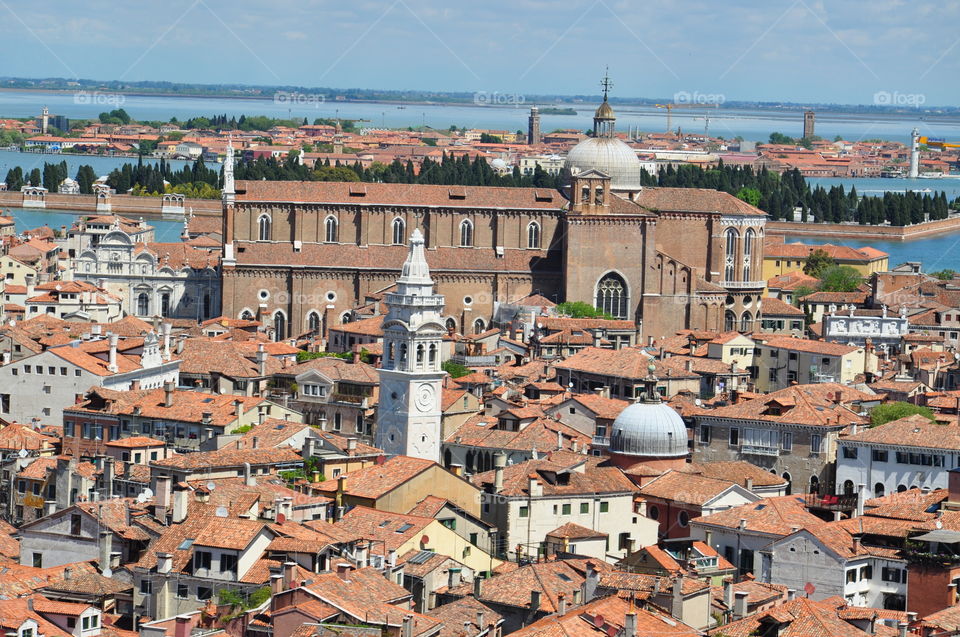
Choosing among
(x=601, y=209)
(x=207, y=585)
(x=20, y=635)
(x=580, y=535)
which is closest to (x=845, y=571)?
(x=580, y=535)

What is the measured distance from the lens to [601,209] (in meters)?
50.2

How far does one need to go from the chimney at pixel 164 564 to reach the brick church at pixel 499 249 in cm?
2850

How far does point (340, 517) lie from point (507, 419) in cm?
785

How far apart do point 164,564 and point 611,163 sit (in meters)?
33.6

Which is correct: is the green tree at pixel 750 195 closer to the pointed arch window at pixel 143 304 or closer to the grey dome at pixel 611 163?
the grey dome at pixel 611 163

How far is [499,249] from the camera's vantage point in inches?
1999

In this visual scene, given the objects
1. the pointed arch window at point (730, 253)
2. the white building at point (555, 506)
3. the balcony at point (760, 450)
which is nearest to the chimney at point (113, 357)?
the white building at point (555, 506)

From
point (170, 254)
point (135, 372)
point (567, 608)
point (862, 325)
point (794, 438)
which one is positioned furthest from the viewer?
point (170, 254)

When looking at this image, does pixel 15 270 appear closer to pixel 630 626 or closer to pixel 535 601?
pixel 535 601

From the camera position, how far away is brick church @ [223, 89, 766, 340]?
49781 mm

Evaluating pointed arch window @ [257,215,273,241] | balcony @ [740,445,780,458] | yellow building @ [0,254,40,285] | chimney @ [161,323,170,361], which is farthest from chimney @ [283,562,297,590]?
yellow building @ [0,254,40,285]

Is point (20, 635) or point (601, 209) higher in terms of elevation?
point (601, 209)

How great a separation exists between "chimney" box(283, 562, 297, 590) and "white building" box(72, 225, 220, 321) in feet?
107

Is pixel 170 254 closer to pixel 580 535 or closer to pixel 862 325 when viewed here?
pixel 862 325
